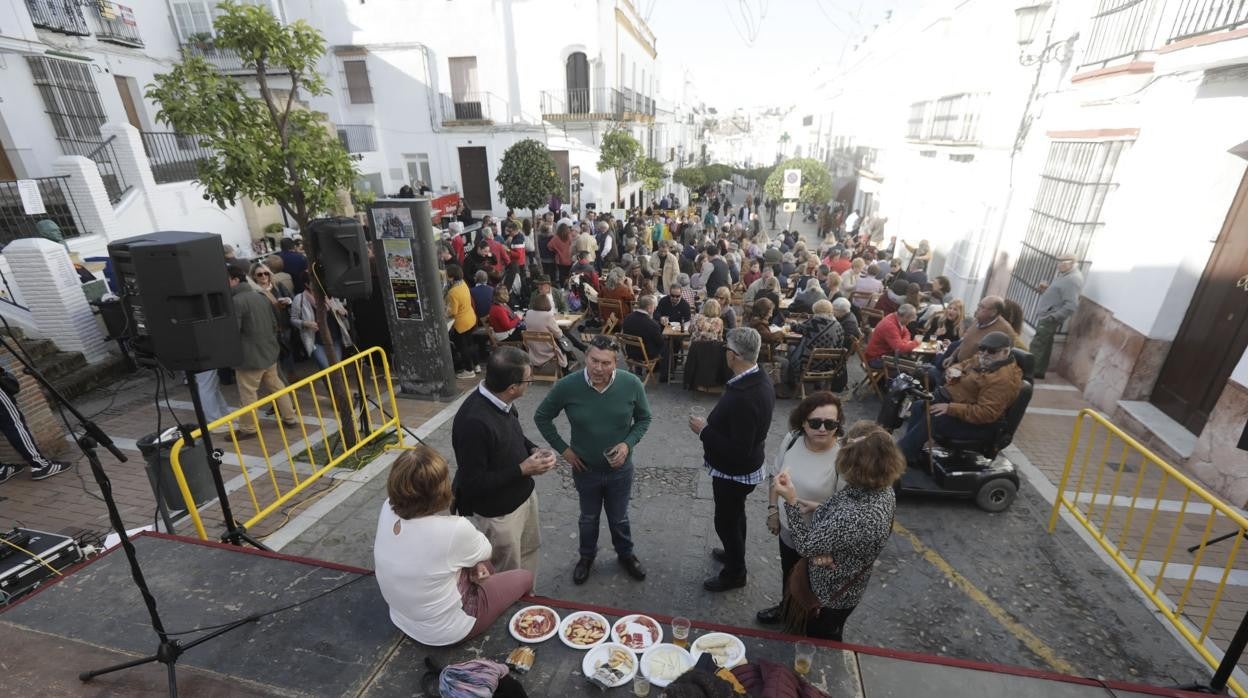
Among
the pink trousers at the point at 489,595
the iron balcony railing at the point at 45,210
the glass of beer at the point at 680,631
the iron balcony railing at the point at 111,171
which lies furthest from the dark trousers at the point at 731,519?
the iron balcony railing at the point at 111,171

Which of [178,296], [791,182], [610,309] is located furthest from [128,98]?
[791,182]

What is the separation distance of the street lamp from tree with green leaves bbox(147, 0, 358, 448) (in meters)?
10.9

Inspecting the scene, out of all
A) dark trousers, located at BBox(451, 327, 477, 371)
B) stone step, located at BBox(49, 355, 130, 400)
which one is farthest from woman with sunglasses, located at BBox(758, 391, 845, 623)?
stone step, located at BBox(49, 355, 130, 400)

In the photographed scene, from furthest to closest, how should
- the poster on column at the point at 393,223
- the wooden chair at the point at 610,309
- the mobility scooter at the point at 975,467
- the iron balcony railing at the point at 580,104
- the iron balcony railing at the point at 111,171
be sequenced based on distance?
the iron balcony railing at the point at 580,104 → the iron balcony railing at the point at 111,171 → the wooden chair at the point at 610,309 → the poster on column at the point at 393,223 → the mobility scooter at the point at 975,467

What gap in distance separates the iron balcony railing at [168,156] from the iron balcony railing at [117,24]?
3.35 metres

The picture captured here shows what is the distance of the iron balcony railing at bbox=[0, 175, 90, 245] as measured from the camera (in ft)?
29.9

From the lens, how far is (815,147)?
41.8 m

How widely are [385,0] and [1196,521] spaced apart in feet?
88.1

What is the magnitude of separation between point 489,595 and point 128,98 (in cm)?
2080

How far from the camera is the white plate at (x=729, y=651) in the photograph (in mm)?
2646

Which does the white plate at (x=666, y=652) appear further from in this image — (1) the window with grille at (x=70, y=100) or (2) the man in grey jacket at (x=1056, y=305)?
(1) the window with grille at (x=70, y=100)

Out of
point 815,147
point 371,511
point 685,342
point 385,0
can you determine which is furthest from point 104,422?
point 815,147

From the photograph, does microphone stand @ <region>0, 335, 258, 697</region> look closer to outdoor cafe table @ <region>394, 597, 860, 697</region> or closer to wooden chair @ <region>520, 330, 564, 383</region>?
outdoor cafe table @ <region>394, 597, 860, 697</region>

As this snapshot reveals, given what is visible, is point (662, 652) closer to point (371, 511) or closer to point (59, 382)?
point (371, 511)
